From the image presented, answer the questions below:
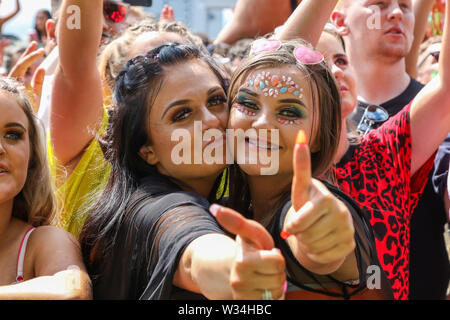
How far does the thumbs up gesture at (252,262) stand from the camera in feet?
2.96

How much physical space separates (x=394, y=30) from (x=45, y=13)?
Answer: 368cm

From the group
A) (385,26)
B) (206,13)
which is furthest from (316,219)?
(206,13)

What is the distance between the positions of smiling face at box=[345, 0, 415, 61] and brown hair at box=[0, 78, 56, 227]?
1453mm

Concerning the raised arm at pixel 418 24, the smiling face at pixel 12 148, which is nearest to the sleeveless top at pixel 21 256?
the smiling face at pixel 12 148

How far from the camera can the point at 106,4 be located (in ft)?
8.09

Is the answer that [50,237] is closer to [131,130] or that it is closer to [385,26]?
[131,130]

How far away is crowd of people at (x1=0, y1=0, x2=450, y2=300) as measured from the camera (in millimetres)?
1040

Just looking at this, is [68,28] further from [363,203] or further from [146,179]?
[363,203]

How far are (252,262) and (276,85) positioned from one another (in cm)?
57

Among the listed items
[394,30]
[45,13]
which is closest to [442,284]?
[394,30]

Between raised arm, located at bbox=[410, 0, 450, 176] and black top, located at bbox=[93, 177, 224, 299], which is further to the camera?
raised arm, located at bbox=[410, 0, 450, 176]

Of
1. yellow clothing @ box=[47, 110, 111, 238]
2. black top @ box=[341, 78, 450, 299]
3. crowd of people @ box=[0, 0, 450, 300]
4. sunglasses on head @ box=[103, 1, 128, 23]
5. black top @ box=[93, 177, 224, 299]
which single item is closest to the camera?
crowd of people @ box=[0, 0, 450, 300]
